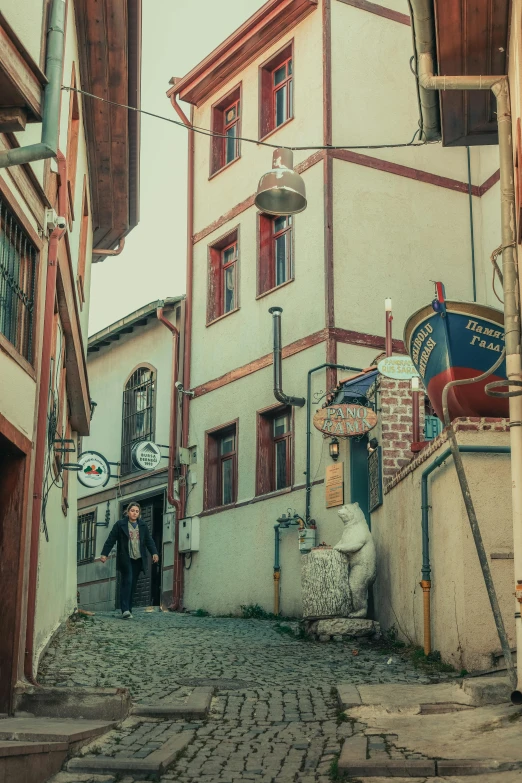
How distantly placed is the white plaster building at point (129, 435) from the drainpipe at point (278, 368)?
3653 millimetres

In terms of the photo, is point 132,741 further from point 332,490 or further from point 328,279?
point 328,279

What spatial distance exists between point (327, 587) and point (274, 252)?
811cm

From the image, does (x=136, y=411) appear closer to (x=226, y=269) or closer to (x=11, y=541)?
(x=226, y=269)

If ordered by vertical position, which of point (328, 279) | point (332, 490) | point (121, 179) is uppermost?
point (121, 179)

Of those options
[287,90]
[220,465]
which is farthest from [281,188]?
[287,90]

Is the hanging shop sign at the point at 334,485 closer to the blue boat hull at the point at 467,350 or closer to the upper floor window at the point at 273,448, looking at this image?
the upper floor window at the point at 273,448

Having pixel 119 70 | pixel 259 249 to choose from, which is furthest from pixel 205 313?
pixel 119 70

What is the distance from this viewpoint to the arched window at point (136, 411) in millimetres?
22578

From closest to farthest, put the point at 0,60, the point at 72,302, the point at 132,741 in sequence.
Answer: the point at 0,60, the point at 132,741, the point at 72,302

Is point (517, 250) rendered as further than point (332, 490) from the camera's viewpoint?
No

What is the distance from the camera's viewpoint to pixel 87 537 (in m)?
24.6

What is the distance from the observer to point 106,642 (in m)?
11.9

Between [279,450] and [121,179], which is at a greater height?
[121,179]

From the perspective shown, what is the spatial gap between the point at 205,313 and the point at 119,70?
710 cm
